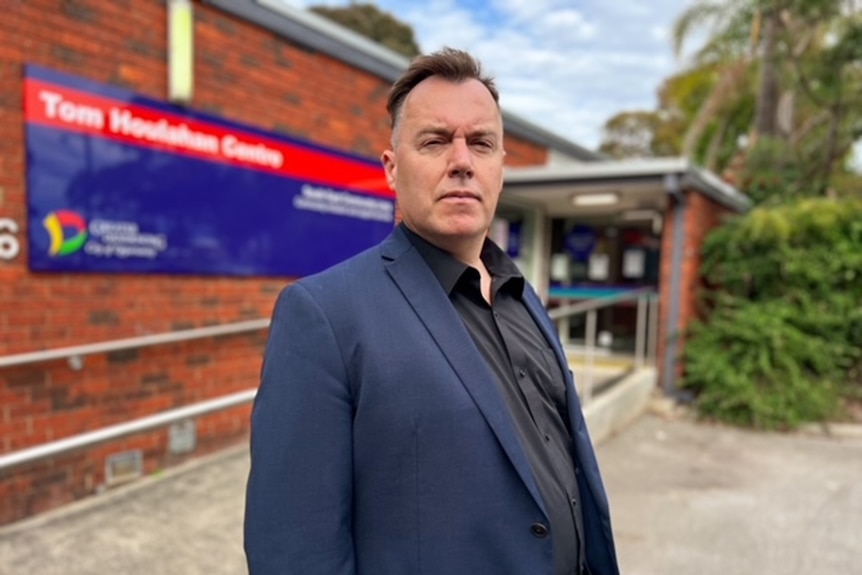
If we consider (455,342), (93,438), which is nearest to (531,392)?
(455,342)

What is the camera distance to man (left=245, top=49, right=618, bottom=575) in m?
1.05

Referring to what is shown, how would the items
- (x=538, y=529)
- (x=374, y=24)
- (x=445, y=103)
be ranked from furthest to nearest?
(x=374, y=24), (x=445, y=103), (x=538, y=529)

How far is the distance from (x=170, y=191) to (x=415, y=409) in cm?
342

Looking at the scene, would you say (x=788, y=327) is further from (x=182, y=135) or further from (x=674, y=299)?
(x=182, y=135)

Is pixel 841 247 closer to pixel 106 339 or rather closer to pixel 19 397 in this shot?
pixel 106 339

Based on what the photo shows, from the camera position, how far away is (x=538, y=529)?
3.73 ft

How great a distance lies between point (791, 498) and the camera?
171 inches

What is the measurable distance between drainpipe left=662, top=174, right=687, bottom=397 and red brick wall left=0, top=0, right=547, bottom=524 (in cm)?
383

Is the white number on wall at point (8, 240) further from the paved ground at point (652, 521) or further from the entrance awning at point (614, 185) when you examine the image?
the entrance awning at point (614, 185)

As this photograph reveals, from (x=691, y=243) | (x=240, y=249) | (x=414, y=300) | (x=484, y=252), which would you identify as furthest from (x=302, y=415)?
(x=691, y=243)

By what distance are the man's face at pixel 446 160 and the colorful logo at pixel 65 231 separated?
113 inches

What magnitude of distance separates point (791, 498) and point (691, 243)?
10.5 feet

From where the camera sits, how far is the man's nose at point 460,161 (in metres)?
1.21

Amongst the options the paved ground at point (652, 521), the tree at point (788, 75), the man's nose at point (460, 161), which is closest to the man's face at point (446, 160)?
the man's nose at point (460, 161)
